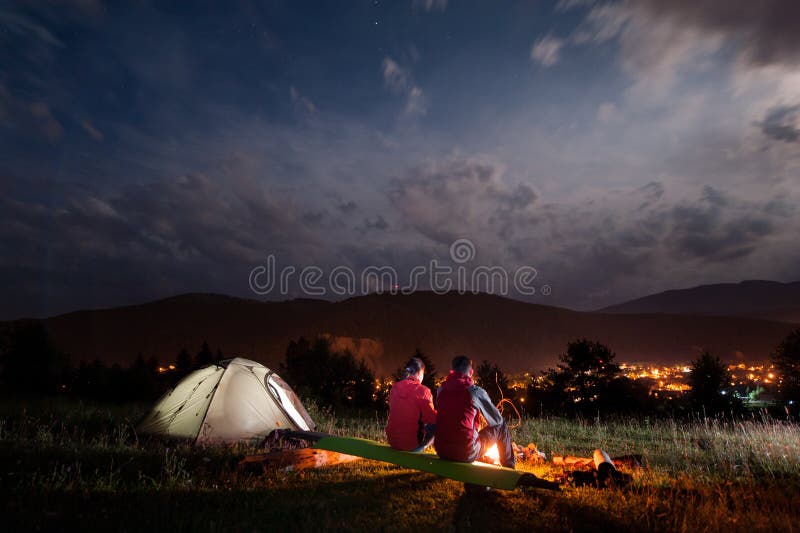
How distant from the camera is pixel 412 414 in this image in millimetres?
7016

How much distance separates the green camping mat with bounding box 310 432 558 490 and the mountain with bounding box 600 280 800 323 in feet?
553

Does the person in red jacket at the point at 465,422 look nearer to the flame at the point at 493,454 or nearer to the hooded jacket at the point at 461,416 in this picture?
the hooded jacket at the point at 461,416

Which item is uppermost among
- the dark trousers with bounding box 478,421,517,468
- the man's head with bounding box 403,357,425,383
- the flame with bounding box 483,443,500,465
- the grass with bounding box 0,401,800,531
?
the man's head with bounding box 403,357,425,383

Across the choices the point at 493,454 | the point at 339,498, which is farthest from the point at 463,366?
the point at 339,498

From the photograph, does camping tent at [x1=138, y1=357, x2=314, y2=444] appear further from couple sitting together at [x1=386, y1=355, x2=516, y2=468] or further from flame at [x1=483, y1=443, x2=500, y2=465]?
flame at [x1=483, y1=443, x2=500, y2=465]

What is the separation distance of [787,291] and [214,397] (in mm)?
215049

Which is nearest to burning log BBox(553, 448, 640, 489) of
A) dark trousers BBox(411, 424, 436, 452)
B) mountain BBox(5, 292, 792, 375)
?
dark trousers BBox(411, 424, 436, 452)

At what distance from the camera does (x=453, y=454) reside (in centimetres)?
627

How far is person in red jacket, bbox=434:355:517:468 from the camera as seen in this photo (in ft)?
20.5

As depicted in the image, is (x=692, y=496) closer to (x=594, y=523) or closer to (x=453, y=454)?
(x=594, y=523)

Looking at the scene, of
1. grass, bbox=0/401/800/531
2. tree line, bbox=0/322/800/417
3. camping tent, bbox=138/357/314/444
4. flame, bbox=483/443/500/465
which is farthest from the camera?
tree line, bbox=0/322/800/417

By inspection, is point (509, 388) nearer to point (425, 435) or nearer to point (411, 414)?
point (425, 435)

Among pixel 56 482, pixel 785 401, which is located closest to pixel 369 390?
pixel 785 401

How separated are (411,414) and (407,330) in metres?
68.2
